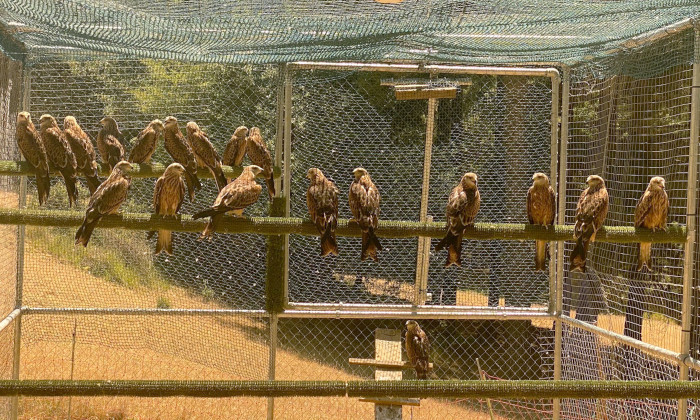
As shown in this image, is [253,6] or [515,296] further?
[515,296]

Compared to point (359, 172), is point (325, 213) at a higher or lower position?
lower

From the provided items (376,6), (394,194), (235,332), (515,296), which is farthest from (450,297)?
(376,6)

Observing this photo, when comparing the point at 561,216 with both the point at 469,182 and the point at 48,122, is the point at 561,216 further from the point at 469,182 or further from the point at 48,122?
the point at 48,122

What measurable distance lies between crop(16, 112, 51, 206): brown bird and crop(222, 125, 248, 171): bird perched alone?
67.1 inches

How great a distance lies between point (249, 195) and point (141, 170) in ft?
4.43

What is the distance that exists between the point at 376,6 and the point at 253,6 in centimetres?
89

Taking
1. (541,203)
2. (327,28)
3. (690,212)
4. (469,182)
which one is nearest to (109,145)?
(327,28)

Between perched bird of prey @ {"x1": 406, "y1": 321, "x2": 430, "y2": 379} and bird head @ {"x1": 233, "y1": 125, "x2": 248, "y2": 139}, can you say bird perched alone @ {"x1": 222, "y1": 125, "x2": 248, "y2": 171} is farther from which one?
perched bird of prey @ {"x1": 406, "y1": 321, "x2": 430, "y2": 379}

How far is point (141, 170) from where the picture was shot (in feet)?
20.2

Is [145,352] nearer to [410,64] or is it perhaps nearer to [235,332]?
[235,332]

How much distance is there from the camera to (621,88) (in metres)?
7.27

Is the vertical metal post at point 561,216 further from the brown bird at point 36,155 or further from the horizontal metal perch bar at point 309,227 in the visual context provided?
the brown bird at point 36,155

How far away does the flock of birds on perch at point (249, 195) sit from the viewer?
513 cm


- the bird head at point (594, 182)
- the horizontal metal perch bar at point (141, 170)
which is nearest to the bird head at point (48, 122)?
the horizontal metal perch bar at point (141, 170)
